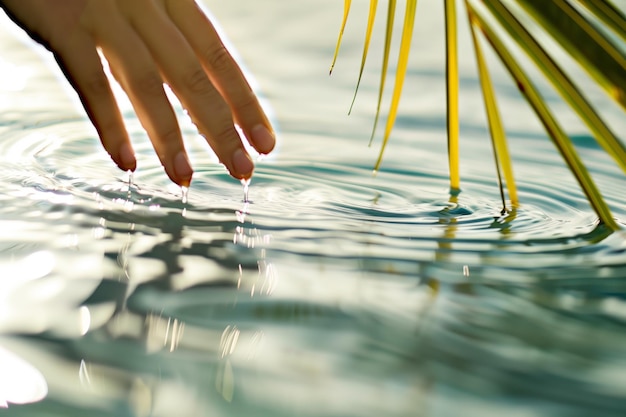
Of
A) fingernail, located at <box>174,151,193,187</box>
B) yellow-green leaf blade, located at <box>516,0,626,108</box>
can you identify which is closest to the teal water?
fingernail, located at <box>174,151,193,187</box>

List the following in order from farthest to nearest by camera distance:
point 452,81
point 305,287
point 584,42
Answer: point 452,81 < point 305,287 < point 584,42

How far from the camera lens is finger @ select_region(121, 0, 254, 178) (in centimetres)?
59

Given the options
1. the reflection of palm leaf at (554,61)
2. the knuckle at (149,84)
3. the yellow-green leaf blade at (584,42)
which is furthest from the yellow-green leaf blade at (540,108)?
the knuckle at (149,84)

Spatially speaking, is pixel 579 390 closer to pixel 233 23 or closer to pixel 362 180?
pixel 362 180

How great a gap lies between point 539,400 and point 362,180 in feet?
1.94

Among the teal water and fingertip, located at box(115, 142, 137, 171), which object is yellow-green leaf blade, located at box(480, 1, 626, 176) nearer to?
the teal water

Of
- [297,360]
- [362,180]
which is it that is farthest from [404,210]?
[297,360]

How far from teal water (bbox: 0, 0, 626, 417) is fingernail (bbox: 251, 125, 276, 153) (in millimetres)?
86

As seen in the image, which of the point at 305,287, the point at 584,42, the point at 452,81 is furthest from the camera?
the point at 452,81

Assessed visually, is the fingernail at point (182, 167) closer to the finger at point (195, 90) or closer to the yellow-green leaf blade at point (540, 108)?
the finger at point (195, 90)

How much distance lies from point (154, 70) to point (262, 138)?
0.34 ft

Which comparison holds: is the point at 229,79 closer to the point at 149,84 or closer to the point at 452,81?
the point at 149,84

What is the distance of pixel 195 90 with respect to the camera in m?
0.62

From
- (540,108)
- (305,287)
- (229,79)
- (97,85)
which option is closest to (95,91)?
(97,85)
